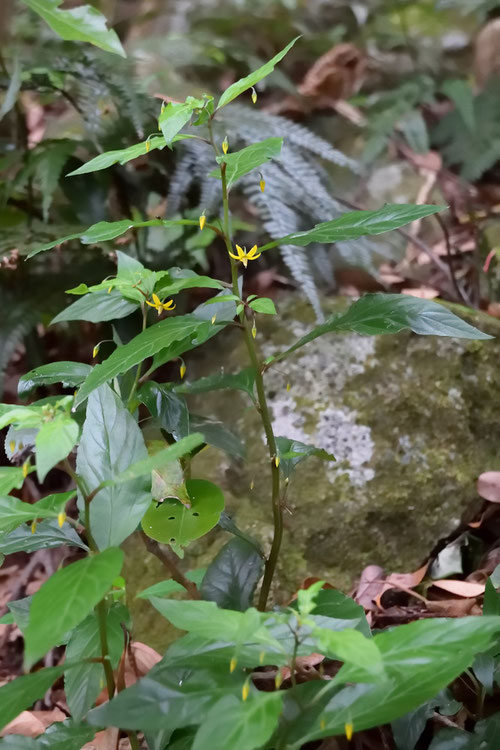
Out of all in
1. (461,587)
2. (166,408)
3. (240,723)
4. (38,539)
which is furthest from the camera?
(461,587)

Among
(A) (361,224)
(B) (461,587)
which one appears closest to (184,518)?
(A) (361,224)

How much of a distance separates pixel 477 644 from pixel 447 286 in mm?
1678

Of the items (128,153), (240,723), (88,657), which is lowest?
(88,657)

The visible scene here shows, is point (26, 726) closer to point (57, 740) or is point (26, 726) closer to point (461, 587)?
point (57, 740)

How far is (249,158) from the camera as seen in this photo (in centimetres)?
75

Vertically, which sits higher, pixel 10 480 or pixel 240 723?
pixel 10 480

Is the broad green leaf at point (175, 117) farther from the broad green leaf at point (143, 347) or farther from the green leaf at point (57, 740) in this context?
the green leaf at point (57, 740)

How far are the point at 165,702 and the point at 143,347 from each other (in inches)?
15.5

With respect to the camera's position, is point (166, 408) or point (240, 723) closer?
point (240, 723)

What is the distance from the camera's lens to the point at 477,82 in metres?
3.00

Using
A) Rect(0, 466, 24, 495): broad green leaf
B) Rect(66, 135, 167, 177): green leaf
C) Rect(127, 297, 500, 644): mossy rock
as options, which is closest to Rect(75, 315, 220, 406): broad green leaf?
Rect(0, 466, 24, 495): broad green leaf

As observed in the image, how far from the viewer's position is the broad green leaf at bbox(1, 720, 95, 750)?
67 cm

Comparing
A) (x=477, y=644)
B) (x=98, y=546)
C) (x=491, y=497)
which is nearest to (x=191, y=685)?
(x=98, y=546)

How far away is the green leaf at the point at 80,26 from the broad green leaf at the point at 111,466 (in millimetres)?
635
